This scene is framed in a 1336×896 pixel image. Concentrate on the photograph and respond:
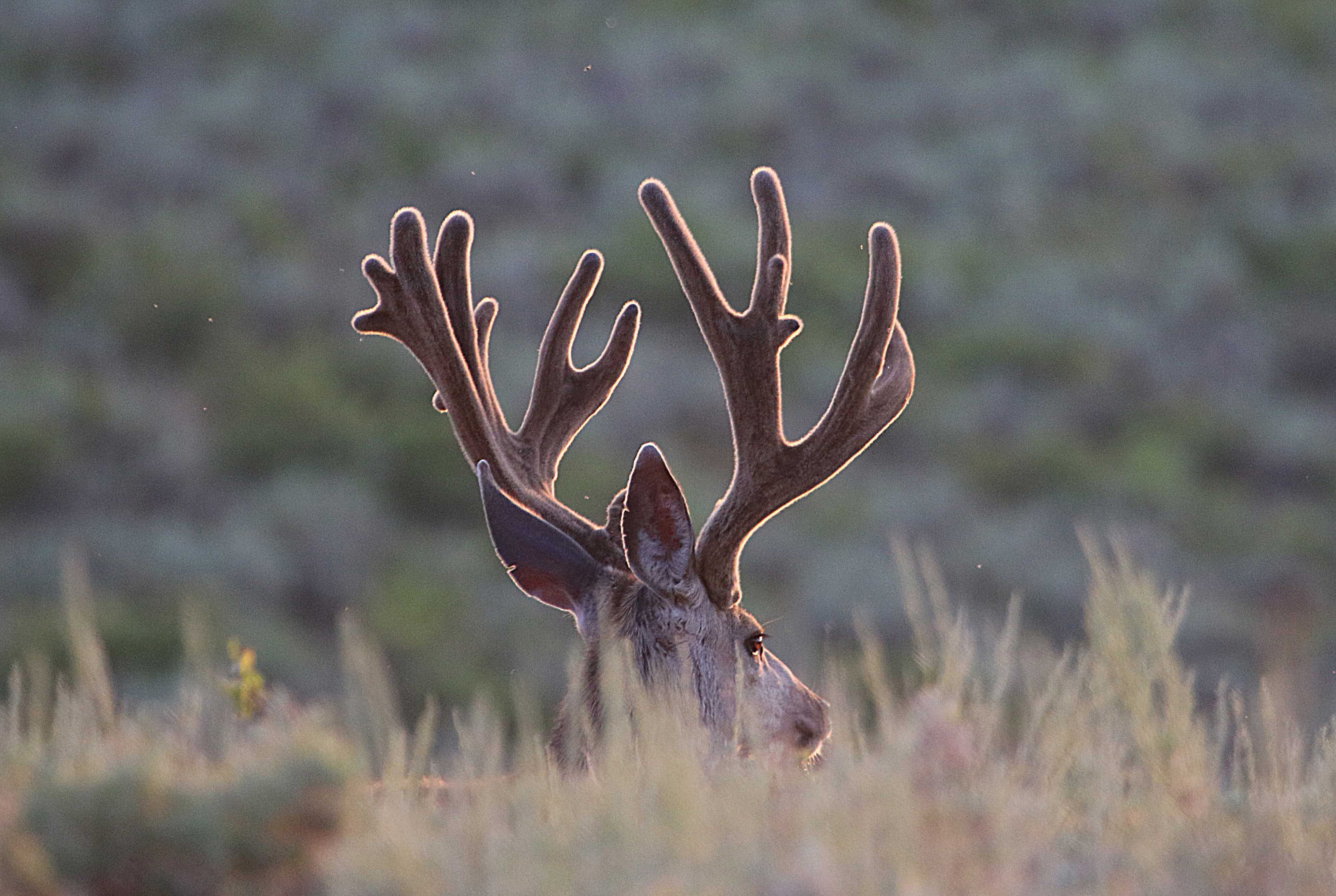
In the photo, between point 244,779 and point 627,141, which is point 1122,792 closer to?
point 244,779

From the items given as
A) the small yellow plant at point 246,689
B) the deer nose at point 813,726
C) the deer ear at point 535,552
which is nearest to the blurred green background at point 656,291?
the small yellow plant at point 246,689

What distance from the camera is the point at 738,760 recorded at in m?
3.87

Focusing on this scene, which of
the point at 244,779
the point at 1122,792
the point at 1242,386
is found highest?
the point at 1242,386

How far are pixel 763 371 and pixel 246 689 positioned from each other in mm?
1958

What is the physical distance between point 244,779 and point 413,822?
0.33m

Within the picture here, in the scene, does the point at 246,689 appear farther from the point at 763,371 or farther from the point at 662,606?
the point at 763,371

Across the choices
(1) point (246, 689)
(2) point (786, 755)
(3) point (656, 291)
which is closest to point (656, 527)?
(2) point (786, 755)

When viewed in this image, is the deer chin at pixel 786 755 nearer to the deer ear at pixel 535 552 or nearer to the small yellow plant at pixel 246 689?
the deer ear at pixel 535 552

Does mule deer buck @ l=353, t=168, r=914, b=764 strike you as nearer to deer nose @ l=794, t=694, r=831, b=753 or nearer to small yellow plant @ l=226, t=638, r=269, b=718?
deer nose @ l=794, t=694, r=831, b=753

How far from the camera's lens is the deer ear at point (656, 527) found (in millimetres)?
4699

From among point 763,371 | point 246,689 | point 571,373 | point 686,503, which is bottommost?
point 246,689

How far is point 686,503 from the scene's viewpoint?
5129mm

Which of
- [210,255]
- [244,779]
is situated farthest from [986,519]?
[244,779]

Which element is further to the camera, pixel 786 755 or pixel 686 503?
pixel 686 503
